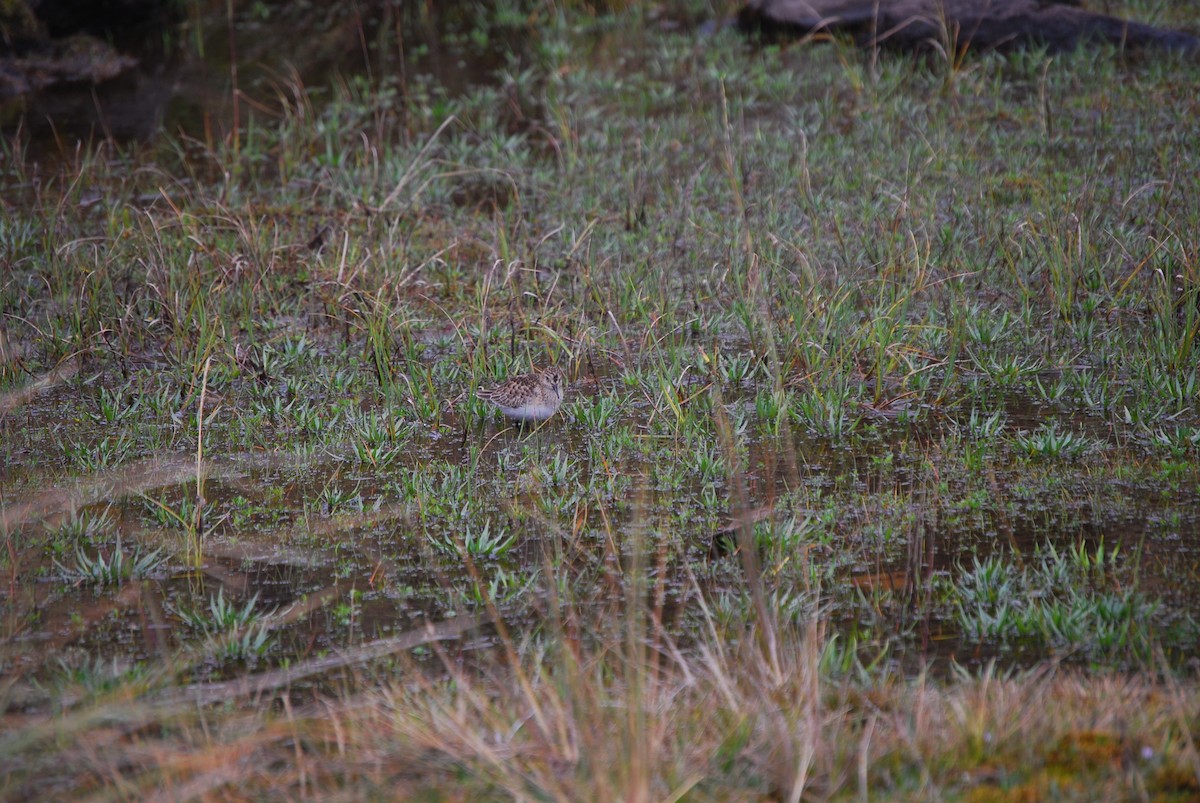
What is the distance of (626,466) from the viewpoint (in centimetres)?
563

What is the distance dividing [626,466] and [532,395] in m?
0.61

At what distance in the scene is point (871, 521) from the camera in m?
4.99

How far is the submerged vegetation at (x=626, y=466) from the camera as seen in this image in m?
3.42

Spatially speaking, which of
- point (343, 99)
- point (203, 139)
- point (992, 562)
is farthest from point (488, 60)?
point (992, 562)

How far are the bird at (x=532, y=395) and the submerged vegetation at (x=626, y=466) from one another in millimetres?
188

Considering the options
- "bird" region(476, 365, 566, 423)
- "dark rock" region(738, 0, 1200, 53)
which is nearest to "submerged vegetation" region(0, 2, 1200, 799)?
"bird" region(476, 365, 566, 423)

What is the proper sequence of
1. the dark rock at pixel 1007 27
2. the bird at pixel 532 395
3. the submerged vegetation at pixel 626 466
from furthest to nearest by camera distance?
the dark rock at pixel 1007 27
the bird at pixel 532 395
the submerged vegetation at pixel 626 466

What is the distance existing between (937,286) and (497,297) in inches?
108

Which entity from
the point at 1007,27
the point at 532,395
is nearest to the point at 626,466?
the point at 532,395

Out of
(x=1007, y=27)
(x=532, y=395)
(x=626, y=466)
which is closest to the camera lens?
(x=626, y=466)

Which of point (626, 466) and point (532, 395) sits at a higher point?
point (532, 395)

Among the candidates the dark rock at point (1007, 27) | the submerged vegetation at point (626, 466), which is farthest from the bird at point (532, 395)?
the dark rock at point (1007, 27)

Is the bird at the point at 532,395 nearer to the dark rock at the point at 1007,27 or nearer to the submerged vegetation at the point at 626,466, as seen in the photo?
the submerged vegetation at the point at 626,466

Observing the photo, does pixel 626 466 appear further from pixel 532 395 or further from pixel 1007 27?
pixel 1007 27
